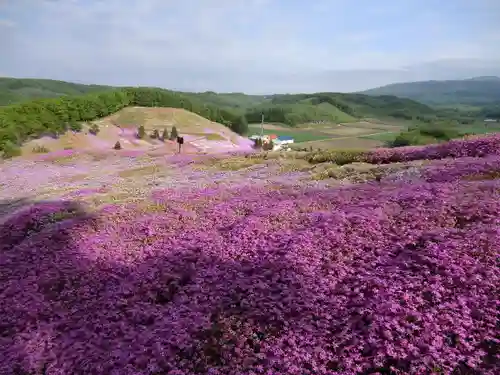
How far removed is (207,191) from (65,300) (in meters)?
11.9

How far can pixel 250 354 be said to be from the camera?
9414mm

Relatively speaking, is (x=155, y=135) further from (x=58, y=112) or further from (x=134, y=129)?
(x=58, y=112)

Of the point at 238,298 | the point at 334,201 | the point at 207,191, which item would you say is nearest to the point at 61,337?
the point at 238,298

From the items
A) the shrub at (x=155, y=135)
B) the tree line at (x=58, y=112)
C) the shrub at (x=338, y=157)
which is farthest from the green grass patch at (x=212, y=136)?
the shrub at (x=338, y=157)

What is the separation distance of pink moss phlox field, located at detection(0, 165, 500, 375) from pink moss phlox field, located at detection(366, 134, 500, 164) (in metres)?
11.3

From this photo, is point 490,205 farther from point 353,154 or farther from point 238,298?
point 353,154

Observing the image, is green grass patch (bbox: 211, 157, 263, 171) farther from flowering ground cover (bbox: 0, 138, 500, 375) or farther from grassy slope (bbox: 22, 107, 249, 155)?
grassy slope (bbox: 22, 107, 249, 155)

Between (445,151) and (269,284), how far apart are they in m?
22.5

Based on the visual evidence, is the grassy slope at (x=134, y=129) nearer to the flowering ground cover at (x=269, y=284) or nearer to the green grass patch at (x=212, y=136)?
the green grass patch at (x=212, y=136)

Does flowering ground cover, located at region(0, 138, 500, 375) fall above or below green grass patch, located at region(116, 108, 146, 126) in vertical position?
above

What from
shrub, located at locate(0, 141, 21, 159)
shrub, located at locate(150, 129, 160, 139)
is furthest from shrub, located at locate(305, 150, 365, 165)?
shrub, located at locate(150, 129, 160, 139)

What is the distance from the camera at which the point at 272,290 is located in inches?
453

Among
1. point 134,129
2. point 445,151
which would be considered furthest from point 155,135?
point 445,151

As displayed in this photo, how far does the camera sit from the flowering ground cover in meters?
9.16
